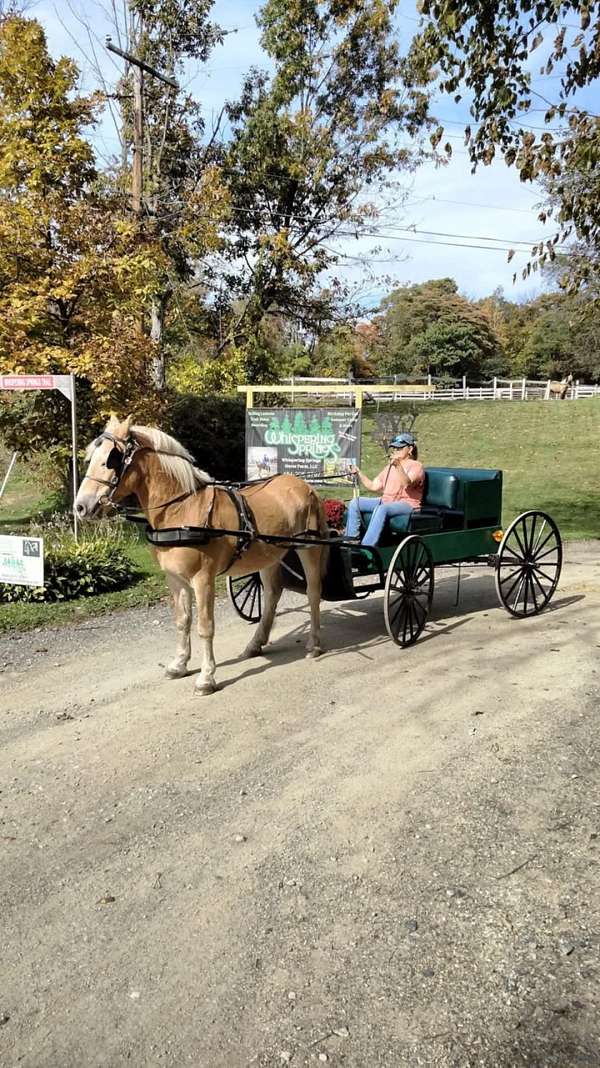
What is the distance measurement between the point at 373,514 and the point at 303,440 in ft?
19.0

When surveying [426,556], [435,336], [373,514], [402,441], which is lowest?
[426,556]

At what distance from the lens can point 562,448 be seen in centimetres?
2633

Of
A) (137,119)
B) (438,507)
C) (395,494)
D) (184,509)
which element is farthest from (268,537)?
(137,119)

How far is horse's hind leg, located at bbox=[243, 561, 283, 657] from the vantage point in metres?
6.98

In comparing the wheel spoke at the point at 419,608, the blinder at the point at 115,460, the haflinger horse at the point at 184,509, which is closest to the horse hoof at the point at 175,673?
the haflinger horse at the point at 184,509

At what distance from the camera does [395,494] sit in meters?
7.65

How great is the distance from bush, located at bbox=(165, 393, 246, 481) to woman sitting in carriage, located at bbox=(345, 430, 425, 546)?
489 inches

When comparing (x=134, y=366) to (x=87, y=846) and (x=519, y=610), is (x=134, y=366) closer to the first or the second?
(x=519, y=610)

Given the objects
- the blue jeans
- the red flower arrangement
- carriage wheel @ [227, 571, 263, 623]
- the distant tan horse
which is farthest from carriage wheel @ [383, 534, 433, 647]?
the distant tan horse

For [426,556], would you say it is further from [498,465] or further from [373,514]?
[498,465]

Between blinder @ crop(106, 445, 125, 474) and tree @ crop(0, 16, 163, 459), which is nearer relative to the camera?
blinder @ crop(106, 445, 125, 474)

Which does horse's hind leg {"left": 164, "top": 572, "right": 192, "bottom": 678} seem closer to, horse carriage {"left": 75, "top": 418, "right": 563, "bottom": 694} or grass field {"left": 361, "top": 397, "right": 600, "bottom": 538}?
horse carriage {"left": 75, "top": 418, "right": 563, "bottom": 694}

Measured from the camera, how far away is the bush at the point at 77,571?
349 inches

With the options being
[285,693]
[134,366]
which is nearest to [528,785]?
[285,693]
